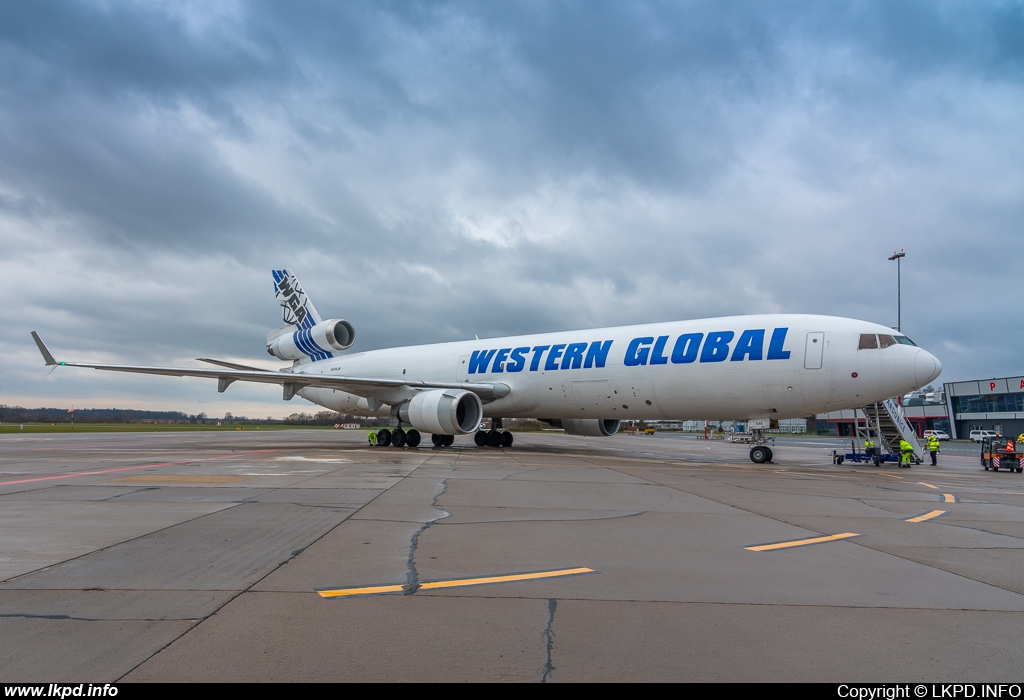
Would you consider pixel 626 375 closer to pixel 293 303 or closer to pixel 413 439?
pixel 413 439

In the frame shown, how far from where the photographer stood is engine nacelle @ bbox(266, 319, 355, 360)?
28734 mm

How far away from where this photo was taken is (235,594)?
375cm

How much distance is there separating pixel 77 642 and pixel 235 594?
3.03ft

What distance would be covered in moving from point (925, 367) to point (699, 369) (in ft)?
18.2

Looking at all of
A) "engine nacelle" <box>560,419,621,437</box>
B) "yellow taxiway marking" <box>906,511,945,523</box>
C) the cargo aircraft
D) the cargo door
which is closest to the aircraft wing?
the cargo aircraft

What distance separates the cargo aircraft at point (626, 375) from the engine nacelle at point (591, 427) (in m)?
0.06

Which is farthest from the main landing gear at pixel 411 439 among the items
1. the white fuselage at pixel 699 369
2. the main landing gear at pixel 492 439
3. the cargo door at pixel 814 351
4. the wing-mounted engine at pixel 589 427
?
the cargo door at pixel 814 351

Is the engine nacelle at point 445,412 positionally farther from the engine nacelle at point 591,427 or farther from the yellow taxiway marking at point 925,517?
the yellow taxiway marking at point 925,517

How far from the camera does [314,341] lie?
29.6 meters

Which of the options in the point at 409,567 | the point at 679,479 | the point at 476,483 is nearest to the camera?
the point at 409,567

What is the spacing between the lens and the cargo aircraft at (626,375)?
15.9 m

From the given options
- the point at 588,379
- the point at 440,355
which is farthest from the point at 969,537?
the point at 440,355

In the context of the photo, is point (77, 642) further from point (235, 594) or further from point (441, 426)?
point (441, 426)

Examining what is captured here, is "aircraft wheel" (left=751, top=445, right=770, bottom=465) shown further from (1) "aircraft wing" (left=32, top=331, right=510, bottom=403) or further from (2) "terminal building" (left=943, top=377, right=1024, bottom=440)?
(2) "terminal building" (left=943, top=377, right=1024, bottom=440)
